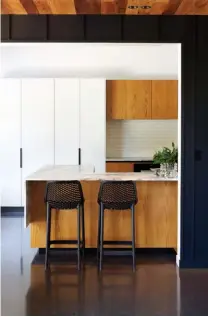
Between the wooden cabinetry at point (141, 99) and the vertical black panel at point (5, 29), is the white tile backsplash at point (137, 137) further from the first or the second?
the vertical black panel at point (5, 29)

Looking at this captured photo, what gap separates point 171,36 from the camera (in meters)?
4.28

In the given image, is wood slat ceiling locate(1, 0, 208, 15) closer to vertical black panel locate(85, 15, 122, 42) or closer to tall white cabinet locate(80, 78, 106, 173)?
vertical black panel locate(85, 15, 122, 42)

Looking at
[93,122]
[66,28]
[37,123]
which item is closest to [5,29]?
[66,28]

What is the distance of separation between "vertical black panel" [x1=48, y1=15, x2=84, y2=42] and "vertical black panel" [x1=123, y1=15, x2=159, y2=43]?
19.9 inches

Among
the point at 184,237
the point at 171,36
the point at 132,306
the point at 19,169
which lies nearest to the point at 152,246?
the point at 184,237

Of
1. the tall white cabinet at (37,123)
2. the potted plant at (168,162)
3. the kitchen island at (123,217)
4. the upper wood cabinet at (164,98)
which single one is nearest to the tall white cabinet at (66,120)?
the tall white cabinet at (37,123)

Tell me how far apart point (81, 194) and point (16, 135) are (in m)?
3.07

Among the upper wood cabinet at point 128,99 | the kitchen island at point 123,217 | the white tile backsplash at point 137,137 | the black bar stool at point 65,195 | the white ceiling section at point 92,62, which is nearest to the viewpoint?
the black bar stool at point 65,195

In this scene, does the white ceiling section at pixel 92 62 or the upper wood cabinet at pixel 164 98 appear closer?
the upper wood cabinet at pixel 164 98

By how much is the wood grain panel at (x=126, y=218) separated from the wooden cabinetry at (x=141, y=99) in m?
2.62

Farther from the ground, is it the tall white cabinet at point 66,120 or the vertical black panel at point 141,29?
the vertical black panel at point 141,29

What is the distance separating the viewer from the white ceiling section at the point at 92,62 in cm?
726

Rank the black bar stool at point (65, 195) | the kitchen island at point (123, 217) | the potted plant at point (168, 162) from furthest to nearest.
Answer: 1. the kitchen island at point (123, 217)
2. the potted plant at point (168, 162)
3. the black bar stool at point (65, 195)

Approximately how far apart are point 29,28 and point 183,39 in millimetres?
1729
